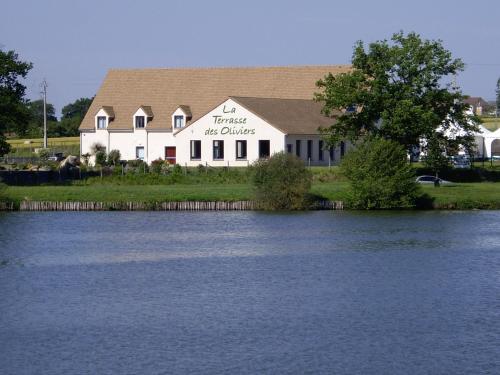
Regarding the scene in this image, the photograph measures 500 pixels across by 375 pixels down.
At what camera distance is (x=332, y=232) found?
162 feet

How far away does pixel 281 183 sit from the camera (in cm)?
5856

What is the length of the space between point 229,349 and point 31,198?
35101 mm

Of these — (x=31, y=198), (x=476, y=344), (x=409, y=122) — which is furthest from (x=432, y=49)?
(x=476, y=344)

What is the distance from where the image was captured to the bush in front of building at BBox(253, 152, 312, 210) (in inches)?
2297

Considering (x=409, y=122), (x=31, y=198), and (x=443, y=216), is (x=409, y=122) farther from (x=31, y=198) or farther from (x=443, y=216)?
(x=31, y=198)

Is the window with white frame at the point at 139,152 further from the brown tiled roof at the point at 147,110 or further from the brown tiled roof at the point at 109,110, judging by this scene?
the brown tiled roof at the point at 109,110

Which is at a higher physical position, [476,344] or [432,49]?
[432,49]

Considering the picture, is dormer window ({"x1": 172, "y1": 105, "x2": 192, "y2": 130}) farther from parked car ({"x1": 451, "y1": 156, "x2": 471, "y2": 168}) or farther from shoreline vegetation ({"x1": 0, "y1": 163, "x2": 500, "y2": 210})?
parked car ({"x1": 451, "y1": 156, "x2": 471, "y2": 168})

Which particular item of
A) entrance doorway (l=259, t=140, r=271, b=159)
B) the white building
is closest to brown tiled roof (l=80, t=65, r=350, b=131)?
the white building

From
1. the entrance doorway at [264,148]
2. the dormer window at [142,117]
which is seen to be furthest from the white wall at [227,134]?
the dormer window at [142,117]

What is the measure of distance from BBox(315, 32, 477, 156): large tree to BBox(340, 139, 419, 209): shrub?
5.76 meters

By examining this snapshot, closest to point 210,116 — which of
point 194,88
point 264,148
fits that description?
point 264,148

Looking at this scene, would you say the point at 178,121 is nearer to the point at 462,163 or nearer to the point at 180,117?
the point at 180,117

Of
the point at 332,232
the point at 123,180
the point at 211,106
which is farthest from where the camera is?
the point at 211,106
